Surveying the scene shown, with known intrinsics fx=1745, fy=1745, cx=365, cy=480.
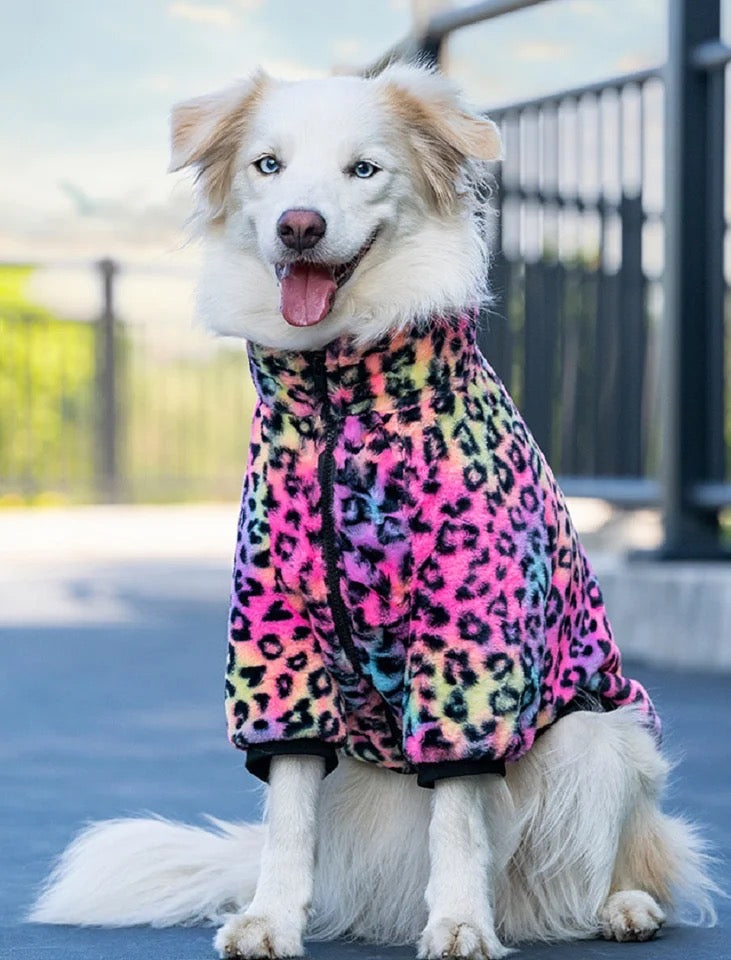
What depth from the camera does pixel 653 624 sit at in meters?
6.46

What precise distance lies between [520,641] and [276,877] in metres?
0.56

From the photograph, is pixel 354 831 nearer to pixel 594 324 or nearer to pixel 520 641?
pixel 520 641

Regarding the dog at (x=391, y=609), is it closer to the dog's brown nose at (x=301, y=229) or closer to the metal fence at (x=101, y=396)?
the dog's brown nose at (x=301, y=229)

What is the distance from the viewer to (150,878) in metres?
3.22

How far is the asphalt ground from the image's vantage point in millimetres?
2996

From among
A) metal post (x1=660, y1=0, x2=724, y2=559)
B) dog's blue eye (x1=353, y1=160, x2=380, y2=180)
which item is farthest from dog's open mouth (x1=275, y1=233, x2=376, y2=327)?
metal post (x1=660, y1=0, x2=724, y2=559)

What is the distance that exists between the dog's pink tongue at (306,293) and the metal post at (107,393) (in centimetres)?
1112

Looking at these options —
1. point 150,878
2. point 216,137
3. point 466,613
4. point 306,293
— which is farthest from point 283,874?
point 216,137

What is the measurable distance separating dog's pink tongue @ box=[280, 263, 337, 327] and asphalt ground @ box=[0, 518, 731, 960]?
42.0 inches

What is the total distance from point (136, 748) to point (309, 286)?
2279mm

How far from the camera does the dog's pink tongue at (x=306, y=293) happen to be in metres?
2.93

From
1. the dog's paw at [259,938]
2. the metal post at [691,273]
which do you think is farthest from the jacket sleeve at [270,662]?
the metal post at [691,273]

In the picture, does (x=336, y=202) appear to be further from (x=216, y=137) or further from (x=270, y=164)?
(x=216, y=137)

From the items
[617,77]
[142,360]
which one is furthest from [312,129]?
[142,360]
